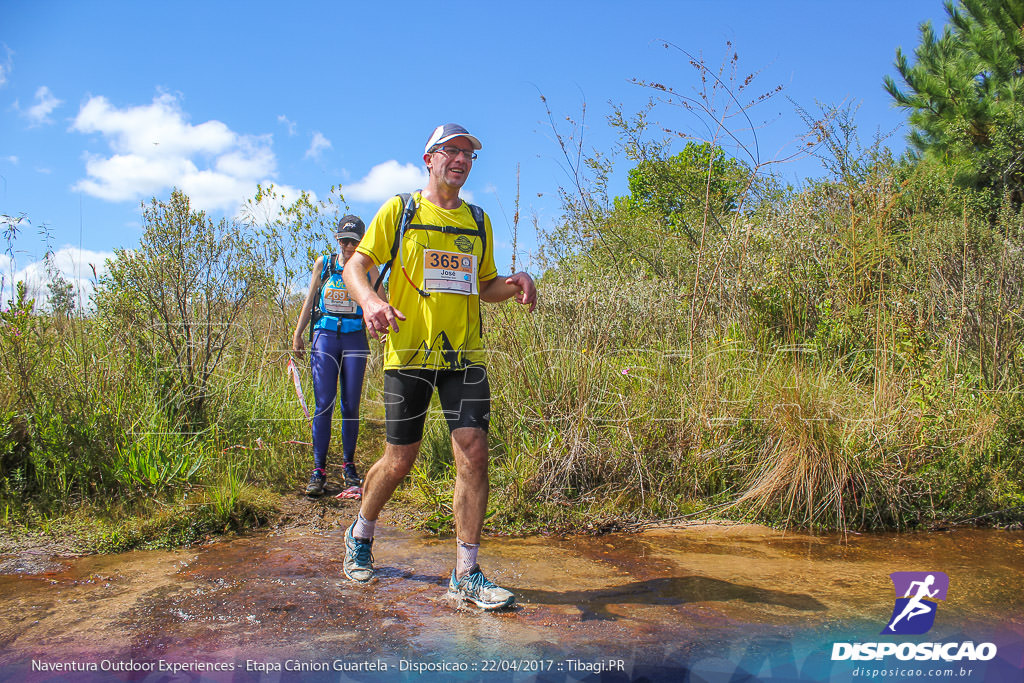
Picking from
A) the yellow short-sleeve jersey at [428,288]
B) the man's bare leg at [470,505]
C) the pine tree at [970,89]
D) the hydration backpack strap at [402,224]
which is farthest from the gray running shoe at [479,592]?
the pine tree at [970,89]

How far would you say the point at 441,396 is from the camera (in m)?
3.27

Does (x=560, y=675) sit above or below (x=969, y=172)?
below

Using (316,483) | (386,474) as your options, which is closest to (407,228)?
(386,474)

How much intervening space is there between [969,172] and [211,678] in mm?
15645

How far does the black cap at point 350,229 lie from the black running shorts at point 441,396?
2005mm

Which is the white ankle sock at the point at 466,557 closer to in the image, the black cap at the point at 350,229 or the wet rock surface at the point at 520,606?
the wet rock surface at the point at 520,606

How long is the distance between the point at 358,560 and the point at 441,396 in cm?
98

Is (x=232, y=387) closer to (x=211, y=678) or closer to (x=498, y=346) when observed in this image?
(x=498, y=346)

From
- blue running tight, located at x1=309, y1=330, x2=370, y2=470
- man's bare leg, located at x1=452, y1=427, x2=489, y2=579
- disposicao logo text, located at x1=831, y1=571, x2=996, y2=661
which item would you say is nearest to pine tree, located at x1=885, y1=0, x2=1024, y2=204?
disposicao logo text, located at x1=831, y1=571, x2=996, y2=661

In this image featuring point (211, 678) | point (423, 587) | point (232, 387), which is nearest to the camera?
point (211, 678)

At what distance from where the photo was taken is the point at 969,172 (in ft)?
44.5

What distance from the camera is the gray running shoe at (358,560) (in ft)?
11.4

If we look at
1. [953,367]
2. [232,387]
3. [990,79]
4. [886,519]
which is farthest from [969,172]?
[232,387]

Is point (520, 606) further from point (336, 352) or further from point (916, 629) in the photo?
point (336, 352)
